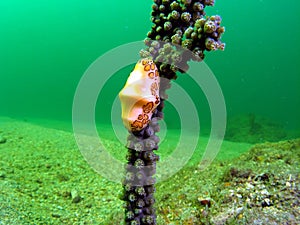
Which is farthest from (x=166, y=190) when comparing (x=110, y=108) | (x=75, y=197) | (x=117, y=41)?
(x=117, y=41)

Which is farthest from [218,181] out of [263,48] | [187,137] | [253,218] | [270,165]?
[263,48]

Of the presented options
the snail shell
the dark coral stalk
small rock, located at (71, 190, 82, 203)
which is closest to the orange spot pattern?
the snail shell

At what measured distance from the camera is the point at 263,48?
109875mm

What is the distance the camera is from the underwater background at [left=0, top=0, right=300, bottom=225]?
11.4ft

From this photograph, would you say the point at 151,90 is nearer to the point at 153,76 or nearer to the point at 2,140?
the point at 153,76

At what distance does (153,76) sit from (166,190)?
2.49 metres

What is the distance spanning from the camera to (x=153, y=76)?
6.90ft

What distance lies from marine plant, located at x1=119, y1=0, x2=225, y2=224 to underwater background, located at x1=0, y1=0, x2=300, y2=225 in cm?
85

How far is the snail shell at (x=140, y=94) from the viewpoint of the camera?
2002 mm

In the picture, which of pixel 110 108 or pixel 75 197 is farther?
pixel 110 108

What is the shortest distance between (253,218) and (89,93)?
2.29m

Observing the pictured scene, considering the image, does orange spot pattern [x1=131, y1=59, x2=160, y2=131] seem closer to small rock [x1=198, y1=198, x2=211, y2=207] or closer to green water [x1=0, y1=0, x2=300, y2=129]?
small rock [x1=198, y1=198, x2=211, y2=207]

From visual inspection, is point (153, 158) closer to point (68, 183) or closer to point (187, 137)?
point (68, 183)

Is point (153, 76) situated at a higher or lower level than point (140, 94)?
higher
